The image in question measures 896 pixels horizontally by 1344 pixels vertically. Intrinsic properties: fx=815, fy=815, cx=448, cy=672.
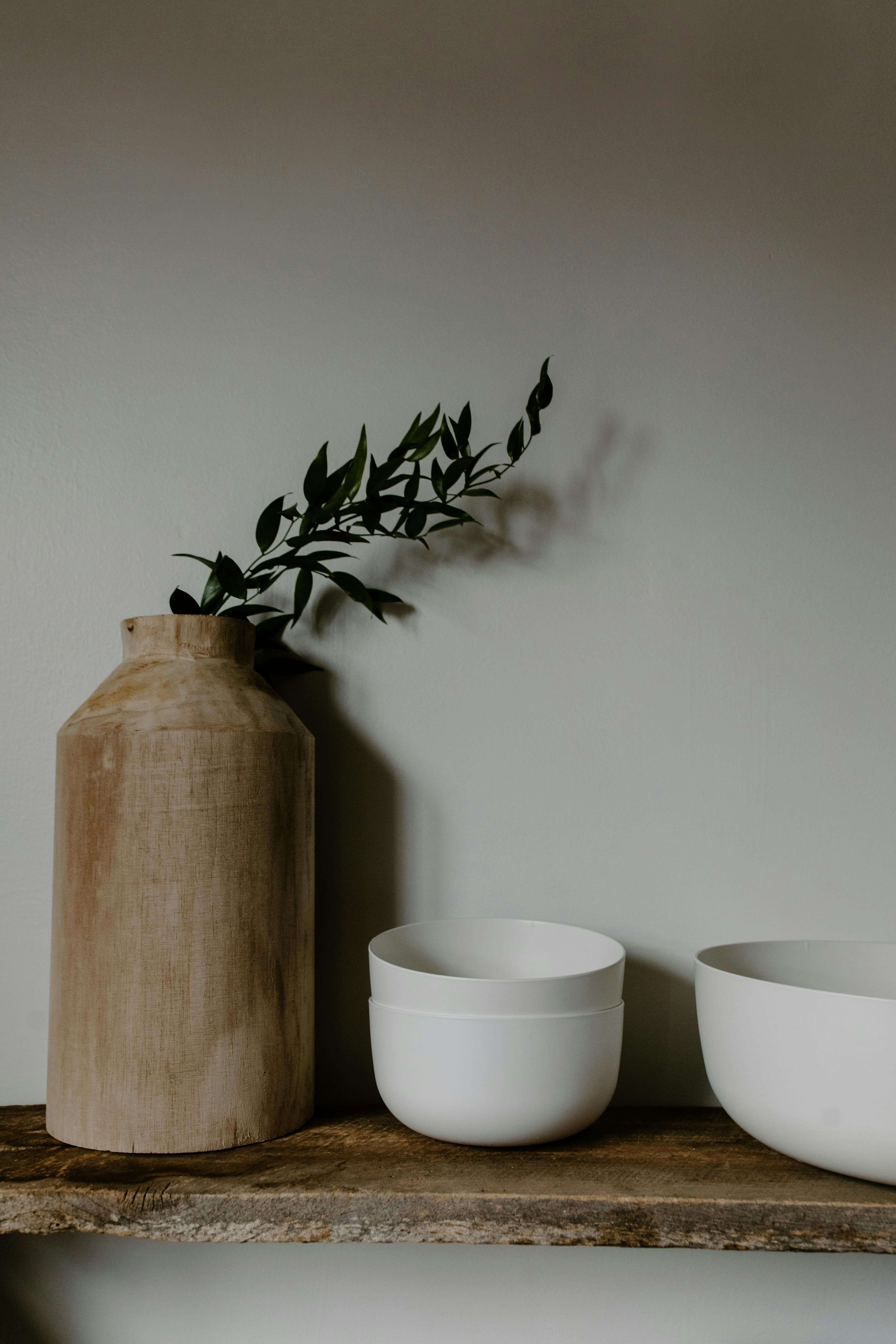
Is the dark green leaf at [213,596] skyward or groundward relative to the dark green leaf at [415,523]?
groundward

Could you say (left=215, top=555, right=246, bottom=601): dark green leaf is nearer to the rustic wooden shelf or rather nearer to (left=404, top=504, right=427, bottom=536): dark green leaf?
(left=404, top=504, right=427, bottom=536): dark green leaf

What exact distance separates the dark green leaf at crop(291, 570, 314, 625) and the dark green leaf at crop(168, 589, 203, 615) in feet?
0.28

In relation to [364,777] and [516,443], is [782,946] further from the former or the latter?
[516,443]

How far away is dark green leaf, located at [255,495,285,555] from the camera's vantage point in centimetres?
73

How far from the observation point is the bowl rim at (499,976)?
59 cm

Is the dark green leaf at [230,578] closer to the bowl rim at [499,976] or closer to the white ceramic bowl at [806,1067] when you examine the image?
the bowl rim at [499,976]

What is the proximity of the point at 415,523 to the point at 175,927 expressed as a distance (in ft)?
1.30

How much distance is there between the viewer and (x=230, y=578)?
714 millimetres

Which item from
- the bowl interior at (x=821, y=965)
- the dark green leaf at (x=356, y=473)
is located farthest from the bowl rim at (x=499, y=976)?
→ the dark green leaf at (x=356, y=473)

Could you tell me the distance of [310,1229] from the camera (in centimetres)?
54

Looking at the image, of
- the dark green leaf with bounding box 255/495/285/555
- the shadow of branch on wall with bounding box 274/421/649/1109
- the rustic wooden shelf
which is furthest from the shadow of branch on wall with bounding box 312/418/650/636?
the rustic wooden shelf

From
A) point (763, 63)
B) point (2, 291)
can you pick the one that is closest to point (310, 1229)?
point (2, 291)

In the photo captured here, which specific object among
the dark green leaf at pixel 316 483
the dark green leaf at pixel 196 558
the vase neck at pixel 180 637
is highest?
the dark green leaf at pixel 316 483

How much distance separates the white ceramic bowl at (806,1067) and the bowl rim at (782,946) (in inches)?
0.7
